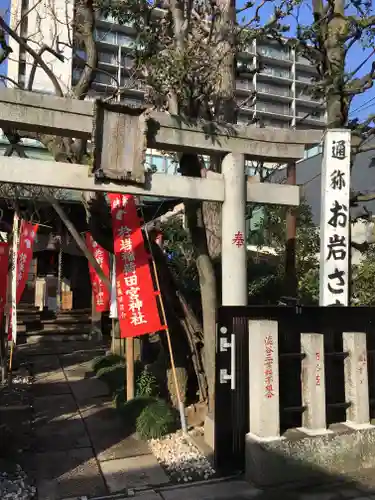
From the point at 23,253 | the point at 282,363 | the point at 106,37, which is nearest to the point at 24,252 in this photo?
the point at 23,253

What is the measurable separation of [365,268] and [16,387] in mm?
7794

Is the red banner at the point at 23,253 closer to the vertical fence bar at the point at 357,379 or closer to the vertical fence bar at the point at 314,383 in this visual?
the vertical fence bar at the point at 314,383

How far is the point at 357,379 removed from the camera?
564 centimetres

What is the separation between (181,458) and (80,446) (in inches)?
58.5

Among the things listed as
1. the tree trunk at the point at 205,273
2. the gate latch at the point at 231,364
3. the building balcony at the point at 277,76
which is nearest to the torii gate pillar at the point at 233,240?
the gate latch at the point at 231,364

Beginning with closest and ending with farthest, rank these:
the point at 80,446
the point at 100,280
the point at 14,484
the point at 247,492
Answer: the point at 247,492
the point at 14,484
the point at 80,446
the point at 100,280

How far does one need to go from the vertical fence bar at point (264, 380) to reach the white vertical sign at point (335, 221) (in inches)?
49.1

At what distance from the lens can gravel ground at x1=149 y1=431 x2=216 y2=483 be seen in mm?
5371

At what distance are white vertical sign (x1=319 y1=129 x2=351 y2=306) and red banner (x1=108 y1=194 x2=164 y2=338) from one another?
2.44 meters

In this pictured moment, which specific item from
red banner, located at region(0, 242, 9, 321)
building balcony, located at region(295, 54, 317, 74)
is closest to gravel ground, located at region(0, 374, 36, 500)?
red banner, located at region(0, 242, 9, 321)

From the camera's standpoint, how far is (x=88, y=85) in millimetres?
7730

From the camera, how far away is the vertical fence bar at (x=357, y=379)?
562 cm

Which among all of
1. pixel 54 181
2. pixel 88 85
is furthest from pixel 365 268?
pixel 54 181

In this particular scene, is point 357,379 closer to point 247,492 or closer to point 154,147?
point 247,492
